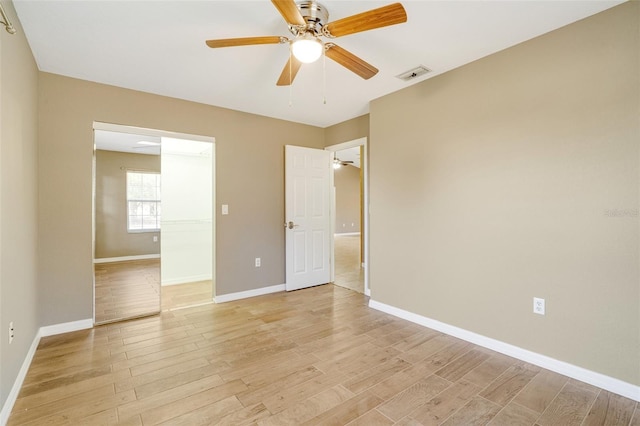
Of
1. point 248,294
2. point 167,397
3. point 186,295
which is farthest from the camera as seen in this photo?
point 186,295

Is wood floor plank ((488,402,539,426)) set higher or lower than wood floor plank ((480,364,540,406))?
lower

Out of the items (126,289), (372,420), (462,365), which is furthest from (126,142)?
(462,365)

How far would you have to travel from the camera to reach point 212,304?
3.75 metres

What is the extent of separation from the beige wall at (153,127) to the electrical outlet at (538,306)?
3.07 m

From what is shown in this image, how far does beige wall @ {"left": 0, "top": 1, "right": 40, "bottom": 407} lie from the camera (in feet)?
5.67

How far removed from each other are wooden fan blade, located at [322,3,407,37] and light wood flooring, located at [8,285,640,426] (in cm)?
226

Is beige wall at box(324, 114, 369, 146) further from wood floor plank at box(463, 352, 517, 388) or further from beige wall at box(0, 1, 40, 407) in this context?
beige wall at box(0, 1, 40, 407)

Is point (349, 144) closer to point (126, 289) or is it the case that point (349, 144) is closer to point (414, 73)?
point (414, 73)

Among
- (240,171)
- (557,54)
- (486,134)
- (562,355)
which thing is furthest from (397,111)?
(562,355)

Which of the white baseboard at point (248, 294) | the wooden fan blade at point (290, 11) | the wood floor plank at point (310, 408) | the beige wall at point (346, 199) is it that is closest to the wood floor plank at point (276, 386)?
the wood floor plank at point (310, 408)

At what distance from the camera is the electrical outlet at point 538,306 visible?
2266 millimetres

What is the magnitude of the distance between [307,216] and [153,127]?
2.32 meters

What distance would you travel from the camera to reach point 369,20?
5.24 ft

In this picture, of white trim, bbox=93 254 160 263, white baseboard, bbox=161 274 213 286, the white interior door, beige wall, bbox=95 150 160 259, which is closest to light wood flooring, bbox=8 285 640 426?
white trim, bbox=93 254 160 263
